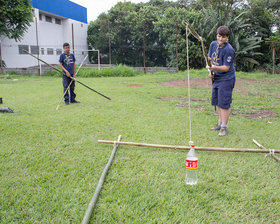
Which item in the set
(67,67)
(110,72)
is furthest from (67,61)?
(110,72)

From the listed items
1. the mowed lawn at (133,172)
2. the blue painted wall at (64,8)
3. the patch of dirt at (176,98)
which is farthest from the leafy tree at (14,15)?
the mowed lawn at (133,172)

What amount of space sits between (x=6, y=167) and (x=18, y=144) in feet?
2.60

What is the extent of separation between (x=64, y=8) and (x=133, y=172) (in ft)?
96.4

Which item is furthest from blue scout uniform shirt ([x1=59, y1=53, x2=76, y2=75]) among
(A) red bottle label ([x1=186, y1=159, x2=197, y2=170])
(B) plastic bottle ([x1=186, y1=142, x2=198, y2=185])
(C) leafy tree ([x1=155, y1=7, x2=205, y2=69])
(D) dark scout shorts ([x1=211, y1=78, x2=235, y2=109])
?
(C) leafy tree ([x1=155, y1=7, x2=205, y2=69])

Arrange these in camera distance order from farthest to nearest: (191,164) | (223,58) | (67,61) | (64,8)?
(64,8)
(67,61)
(223,58)
(191,164)

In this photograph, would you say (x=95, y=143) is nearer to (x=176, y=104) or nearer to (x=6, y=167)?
(x=6, y=167)

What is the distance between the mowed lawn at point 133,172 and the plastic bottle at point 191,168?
8 cm

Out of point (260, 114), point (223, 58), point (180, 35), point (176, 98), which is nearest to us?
point (223, 58)

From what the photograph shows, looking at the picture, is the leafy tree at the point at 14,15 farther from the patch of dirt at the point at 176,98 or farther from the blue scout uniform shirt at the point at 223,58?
the blue scout uniform shirt at the point at 223,58

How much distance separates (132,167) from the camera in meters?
3.10

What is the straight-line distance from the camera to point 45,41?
84.7ft

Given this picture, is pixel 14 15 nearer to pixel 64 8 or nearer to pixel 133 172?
pixel 64 8

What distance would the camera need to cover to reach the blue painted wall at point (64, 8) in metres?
25.0

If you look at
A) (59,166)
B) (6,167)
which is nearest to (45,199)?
(59,166)
